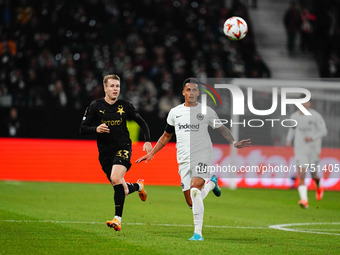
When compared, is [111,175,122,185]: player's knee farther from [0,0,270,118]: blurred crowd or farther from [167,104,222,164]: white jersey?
[0,0,270,118]: blurred crowd

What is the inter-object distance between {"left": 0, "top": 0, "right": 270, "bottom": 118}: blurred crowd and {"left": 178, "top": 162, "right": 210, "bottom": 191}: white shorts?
11699mm

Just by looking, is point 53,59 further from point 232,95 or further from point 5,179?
point 232,95

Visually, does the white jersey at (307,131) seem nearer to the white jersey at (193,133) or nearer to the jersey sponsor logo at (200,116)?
the white jersey at (193,133)

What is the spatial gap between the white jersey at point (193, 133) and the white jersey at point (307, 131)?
637cm

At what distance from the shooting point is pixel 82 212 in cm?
1352

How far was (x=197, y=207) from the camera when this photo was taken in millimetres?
9773

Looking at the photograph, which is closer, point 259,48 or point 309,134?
point 309,134

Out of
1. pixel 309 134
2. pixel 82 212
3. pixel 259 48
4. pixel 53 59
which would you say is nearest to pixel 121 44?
pixel 53 59

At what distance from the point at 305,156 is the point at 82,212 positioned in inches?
221

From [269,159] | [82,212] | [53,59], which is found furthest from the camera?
[53,59]

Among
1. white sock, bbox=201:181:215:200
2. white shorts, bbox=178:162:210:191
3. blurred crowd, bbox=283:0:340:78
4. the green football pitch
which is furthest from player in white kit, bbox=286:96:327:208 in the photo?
blurred crowd, bbox=283:0:340:78

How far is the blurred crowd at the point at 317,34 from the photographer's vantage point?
26953 millimetres

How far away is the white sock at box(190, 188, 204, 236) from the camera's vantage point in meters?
9.72

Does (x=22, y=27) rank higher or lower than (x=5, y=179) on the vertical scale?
higher
